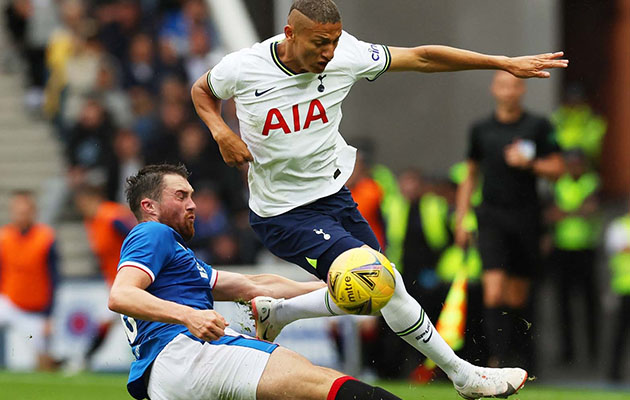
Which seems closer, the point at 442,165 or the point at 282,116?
the point at 282,116

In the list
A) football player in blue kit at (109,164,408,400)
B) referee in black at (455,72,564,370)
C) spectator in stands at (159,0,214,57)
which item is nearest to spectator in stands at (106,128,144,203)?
spectator in stands at (159,0,214,57)

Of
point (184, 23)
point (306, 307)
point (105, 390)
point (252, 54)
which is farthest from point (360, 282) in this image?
point (184, 23)

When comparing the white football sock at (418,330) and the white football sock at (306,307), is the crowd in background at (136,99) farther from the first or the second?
the white football sock at (418,330)

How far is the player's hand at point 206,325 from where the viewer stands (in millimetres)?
4984

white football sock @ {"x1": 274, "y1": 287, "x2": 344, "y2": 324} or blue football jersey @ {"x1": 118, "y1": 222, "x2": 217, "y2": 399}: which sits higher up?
blue football jersey @ {"x1": 118, "y1": 222, "x2": 217, "y2": 399}

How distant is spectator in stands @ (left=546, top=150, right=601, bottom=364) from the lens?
38.0 ft

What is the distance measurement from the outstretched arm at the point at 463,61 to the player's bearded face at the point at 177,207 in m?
1.57

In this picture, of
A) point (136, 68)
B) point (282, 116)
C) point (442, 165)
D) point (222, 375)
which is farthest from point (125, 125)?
point (222, 375)

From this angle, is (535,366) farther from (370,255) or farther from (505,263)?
(370,255)

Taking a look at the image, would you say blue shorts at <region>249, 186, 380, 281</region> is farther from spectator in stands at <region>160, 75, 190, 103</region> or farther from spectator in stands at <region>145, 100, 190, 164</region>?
spectator in stands at <region>160, 75, 190, 103</region>

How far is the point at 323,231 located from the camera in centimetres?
639

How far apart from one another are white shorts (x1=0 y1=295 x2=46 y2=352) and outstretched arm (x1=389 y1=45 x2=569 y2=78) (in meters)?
7.24

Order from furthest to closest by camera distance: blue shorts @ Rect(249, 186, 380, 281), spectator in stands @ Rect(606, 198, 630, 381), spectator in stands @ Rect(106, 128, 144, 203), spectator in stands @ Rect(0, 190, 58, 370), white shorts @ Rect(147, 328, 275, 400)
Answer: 1. spectator in stands @ Rect(106, 128, 144, 203)
2. spectator in stands @ Rect(0, 190, 58, 370)
3. spectator in stands @ Rect(606, 198, 630, 381)
4. blue shorts @ Rect(249, 186, 380, 281)
5. white shorts @ Rect(147, 328, 275, 400)

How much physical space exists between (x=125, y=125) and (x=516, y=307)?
20.4ft
